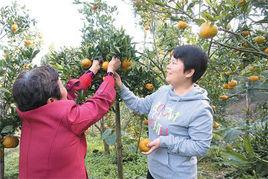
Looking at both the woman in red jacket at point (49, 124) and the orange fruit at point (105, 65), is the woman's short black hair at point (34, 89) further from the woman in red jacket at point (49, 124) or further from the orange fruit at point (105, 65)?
the orange fruit at point (105, 65)

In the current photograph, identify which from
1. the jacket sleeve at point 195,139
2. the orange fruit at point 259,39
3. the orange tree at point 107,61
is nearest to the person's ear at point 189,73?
the jacket sleeve at point 195,139

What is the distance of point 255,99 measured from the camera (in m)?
2.67

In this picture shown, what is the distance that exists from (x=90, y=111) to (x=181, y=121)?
0.46 m

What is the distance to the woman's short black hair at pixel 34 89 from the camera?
5.62 ft

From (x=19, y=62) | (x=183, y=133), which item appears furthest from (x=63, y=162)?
(x=19, y=62)

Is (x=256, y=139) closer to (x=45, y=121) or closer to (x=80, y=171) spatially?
(x=80, y=171)

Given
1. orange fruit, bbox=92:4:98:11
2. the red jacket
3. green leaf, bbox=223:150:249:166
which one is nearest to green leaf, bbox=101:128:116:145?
the red jacket

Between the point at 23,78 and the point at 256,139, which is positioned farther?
the point at 256,139

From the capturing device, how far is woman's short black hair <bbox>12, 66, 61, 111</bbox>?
1713 mm

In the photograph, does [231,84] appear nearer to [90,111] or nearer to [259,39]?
[259,39]

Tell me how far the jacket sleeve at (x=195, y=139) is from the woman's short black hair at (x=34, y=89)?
0.61 m

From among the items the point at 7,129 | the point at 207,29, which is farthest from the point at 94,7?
the point at 207,29

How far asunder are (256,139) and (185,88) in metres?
1.49

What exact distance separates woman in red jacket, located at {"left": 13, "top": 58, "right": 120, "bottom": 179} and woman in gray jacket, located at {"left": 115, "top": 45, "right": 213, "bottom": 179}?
1.14 ft
